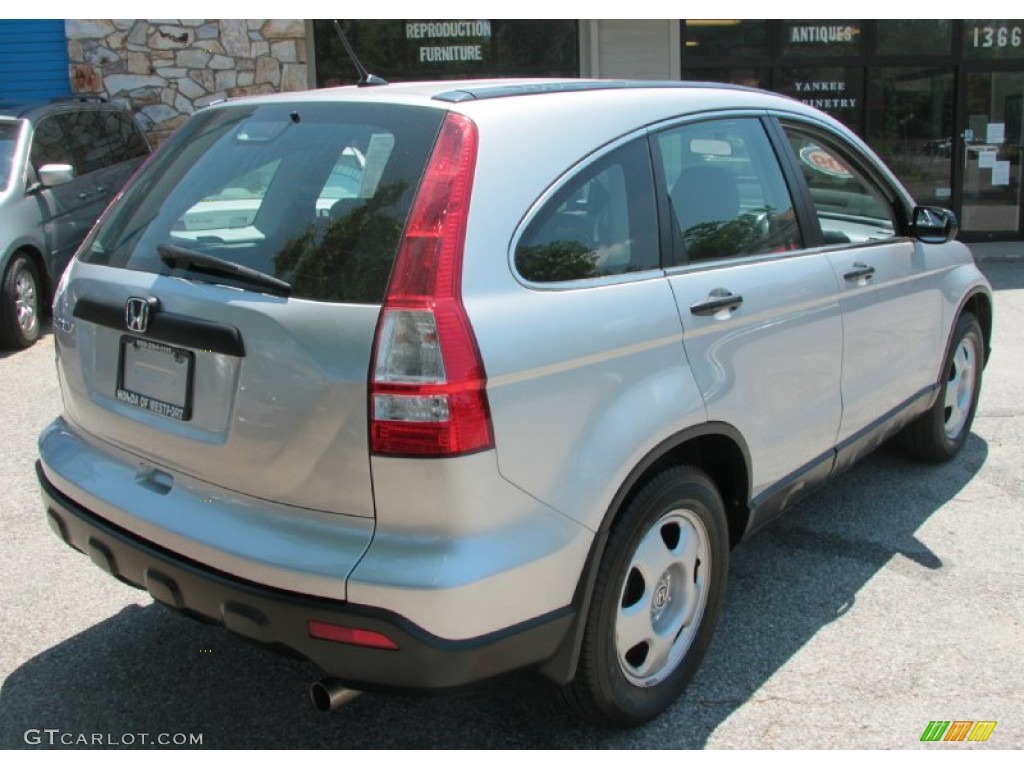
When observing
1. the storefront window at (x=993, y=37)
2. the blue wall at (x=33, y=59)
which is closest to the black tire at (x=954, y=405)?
the storefront window at (x=993, y=37)

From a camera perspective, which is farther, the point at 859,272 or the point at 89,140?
the point at 89,140

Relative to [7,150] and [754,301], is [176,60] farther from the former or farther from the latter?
[754,301]

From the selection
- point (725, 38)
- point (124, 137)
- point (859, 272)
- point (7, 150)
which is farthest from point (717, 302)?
point (725, 38)

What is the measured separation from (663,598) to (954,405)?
2.80 m

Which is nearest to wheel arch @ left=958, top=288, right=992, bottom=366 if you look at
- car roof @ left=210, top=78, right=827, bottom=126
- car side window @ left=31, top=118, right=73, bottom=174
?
car roof @ left=210, top=78, right=827, bottom=126

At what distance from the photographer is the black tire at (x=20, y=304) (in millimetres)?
7336

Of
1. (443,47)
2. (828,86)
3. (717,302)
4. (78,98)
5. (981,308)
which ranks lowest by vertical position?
(981,308)

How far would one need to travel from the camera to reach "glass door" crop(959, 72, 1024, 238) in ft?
41.3

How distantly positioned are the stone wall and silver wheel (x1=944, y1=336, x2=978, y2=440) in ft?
28.5

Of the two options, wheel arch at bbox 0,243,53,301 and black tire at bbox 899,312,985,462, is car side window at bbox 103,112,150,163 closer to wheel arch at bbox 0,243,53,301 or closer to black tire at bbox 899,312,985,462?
wheel arch at bbox 0,243,53,301

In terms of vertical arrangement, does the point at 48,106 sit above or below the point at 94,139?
above

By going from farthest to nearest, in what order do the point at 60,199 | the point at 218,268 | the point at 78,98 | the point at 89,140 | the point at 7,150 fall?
the point at 78,98 < the point at 89,140 < the point at 60,199 < the point at 7,150 < the point at 218,268

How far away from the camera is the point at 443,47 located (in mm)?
11938

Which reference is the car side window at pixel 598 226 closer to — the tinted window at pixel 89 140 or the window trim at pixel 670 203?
the window trim at pixel 670 203
